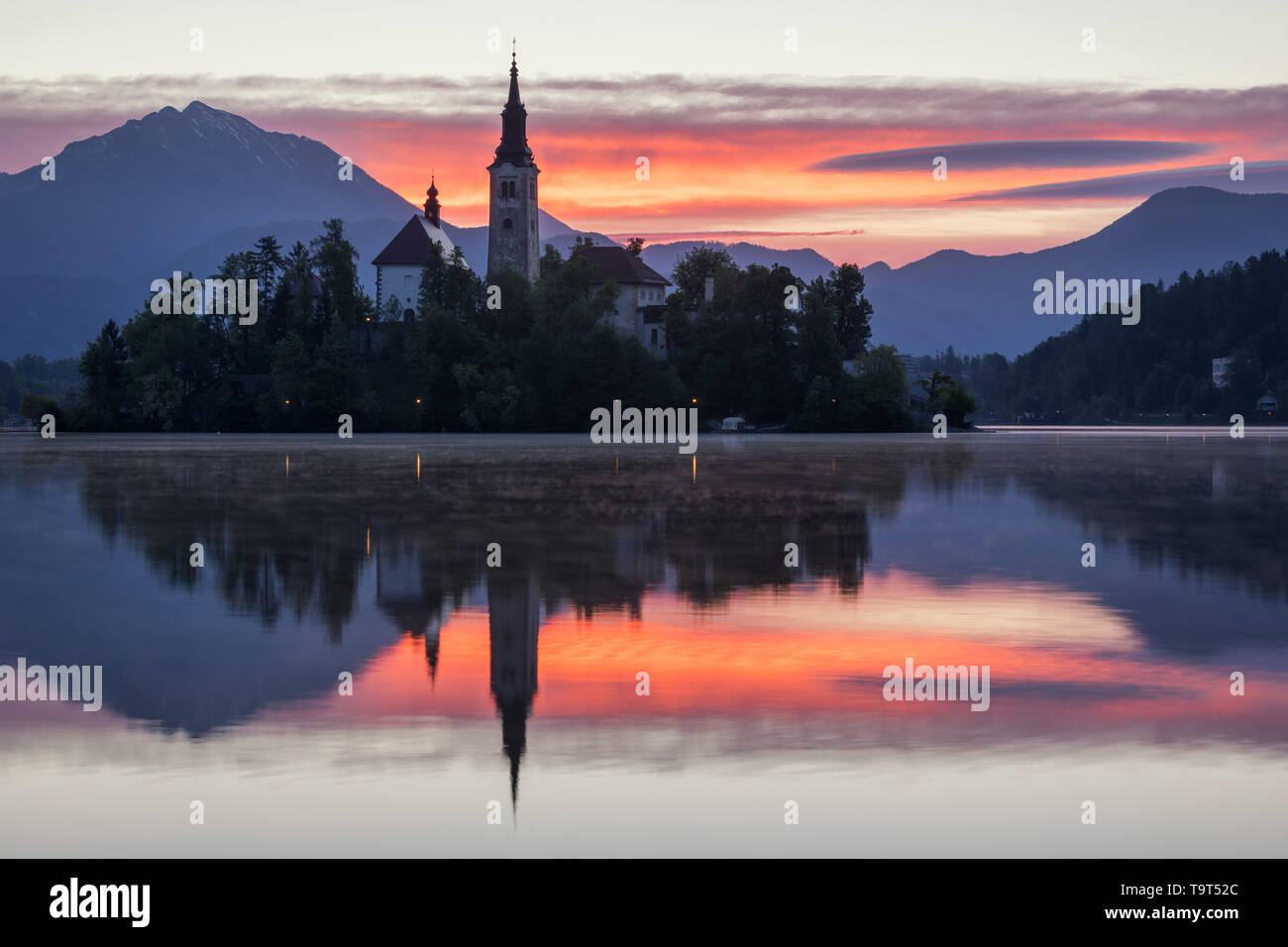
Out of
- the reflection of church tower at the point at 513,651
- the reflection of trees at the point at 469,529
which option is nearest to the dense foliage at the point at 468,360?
the reflection of trees at the point at 469,529

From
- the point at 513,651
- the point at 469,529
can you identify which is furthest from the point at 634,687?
the point at 469,529

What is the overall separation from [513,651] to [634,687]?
3233mm

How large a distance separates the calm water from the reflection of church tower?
0.09m

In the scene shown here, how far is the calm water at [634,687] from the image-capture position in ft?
39.7

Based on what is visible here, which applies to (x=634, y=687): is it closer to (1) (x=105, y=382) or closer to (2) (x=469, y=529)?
(2) (x=469, y=529)

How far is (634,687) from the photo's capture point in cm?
1764

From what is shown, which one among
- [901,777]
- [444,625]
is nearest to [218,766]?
[901,777]

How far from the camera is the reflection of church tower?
1511 centimetres

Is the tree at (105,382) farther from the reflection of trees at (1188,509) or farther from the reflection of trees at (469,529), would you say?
the reflection of trees at (1188,509)

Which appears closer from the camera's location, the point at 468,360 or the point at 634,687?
the point at 634,687

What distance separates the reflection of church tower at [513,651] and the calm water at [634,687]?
9 cm

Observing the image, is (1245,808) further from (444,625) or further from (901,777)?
(444,625)
